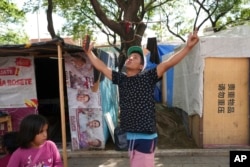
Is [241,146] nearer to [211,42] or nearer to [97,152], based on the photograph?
[211,42]

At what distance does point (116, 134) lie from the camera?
22.6ft

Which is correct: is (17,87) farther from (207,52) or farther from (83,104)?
(207,52)

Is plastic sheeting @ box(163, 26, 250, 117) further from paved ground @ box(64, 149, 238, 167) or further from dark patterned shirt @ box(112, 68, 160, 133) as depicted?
dark patterned shirt @ box(112, 68, 160, 133)

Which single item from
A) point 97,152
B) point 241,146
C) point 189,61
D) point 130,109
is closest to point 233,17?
point 189,61

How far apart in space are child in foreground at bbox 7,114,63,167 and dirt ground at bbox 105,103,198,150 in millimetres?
4251

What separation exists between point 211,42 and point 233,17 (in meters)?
11.7

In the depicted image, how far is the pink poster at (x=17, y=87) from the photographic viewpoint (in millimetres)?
6793

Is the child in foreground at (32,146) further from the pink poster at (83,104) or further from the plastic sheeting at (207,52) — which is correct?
the plastic sheeting at (207,52)

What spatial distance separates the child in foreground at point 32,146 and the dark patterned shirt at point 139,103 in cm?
84

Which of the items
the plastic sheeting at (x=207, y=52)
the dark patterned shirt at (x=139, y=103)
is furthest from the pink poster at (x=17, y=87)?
the dark patterned shirt at (x=139, y=103)

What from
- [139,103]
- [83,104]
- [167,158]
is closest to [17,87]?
[83,104]

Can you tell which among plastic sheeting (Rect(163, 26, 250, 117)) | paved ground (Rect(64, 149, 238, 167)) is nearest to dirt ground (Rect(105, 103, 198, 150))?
paved ground (Rect(64, 149, 238, 167))

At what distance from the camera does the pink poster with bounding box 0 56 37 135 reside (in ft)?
22.3

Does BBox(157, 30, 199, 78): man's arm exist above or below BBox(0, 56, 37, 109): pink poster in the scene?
above
